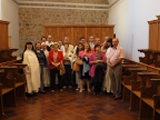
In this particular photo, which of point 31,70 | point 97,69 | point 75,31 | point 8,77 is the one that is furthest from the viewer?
point 75,31

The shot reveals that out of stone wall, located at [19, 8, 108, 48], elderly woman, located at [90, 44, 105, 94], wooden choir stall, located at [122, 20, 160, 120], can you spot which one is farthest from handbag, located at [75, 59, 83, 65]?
stone wall, located at [19, 8, 108, 48]

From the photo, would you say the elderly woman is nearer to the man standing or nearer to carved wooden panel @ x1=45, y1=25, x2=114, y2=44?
the man standing

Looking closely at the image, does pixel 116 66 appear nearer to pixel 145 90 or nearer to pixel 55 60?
pixel 55 60

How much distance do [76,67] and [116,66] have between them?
54.1 inches

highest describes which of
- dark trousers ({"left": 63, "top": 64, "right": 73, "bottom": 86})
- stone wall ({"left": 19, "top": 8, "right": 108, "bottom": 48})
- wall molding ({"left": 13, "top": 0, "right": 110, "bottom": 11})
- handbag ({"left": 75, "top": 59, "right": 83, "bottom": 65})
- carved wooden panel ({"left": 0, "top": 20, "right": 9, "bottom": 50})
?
wall molding ({"left": 13, "top": 0, "right": 110, "bottom": 11})

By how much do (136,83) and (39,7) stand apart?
7423 millimetres

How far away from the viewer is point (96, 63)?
25.7ft

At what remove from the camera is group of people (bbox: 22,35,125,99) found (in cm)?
739

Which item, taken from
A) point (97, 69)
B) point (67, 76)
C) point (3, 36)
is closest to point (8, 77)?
point (3, 36)

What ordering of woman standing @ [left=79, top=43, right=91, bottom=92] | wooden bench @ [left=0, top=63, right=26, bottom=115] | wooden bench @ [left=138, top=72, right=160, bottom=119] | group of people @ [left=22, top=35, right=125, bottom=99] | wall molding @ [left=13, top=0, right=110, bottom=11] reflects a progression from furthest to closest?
wall molding @ [left=13, top=0, right=110, bottom=11], woman standing @ [left=79, top=43, right=91, bottom=92], group of people @ [left=22, top=35, right=125, bottom=99], wooden bench @ [left=0, top=63, right=26, bottom=115], wooden bench @ [left=138, top=72, right=160, bottom=119]

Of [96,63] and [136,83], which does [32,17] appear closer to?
[96,63]

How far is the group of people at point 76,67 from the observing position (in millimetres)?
7391

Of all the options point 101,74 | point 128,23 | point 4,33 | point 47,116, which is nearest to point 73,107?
point 47,116

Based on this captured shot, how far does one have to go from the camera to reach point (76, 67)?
324 inches
